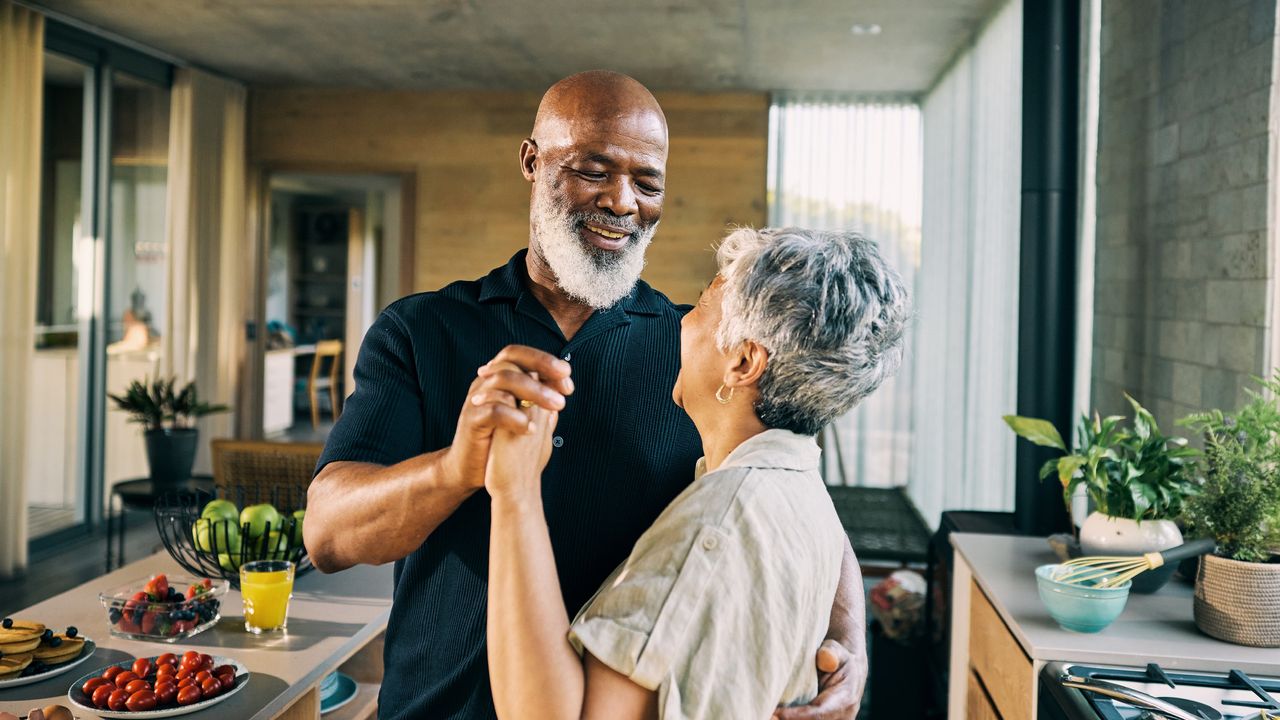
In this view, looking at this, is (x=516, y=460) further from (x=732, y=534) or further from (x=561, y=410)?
(x=561, y=410)

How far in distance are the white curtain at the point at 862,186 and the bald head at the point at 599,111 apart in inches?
215

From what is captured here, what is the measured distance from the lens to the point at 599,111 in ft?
4.55

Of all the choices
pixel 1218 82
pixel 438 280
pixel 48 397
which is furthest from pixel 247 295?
pixel 1218 82

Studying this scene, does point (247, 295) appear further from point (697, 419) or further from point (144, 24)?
point (697, 419)

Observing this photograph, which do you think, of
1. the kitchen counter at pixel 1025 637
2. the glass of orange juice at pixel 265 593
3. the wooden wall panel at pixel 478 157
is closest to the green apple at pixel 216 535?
the glass of orange juice at pixel 265 593

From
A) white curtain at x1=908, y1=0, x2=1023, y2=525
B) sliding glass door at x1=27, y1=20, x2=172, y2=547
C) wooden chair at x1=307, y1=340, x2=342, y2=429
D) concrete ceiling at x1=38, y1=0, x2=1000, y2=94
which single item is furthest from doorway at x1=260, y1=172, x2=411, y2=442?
white curtain at x1=908, y1=0, x2=1023, y2=525

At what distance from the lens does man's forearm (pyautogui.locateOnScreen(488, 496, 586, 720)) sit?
92 centimetres

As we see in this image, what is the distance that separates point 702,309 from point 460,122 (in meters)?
6.06

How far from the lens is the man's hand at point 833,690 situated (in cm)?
105

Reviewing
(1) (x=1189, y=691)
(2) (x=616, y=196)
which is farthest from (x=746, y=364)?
(1) (x=1189, y=691)

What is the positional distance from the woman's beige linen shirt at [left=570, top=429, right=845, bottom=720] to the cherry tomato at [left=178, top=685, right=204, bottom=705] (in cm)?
75

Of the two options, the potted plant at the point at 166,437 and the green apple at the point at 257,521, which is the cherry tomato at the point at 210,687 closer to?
the green apple at the point at 257,521

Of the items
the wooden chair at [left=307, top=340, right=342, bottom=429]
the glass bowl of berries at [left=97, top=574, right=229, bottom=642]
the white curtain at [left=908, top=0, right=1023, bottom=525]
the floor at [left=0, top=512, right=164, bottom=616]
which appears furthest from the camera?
the wooden chair at [left=307, top=340, right=342, bottom=429]

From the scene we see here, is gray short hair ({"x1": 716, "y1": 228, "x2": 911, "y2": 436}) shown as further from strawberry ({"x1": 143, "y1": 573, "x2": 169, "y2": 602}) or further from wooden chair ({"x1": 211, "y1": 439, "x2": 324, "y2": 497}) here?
wooden chair ({"x1": 211, "y1": 439, "x2": 324, "y2": 497})
